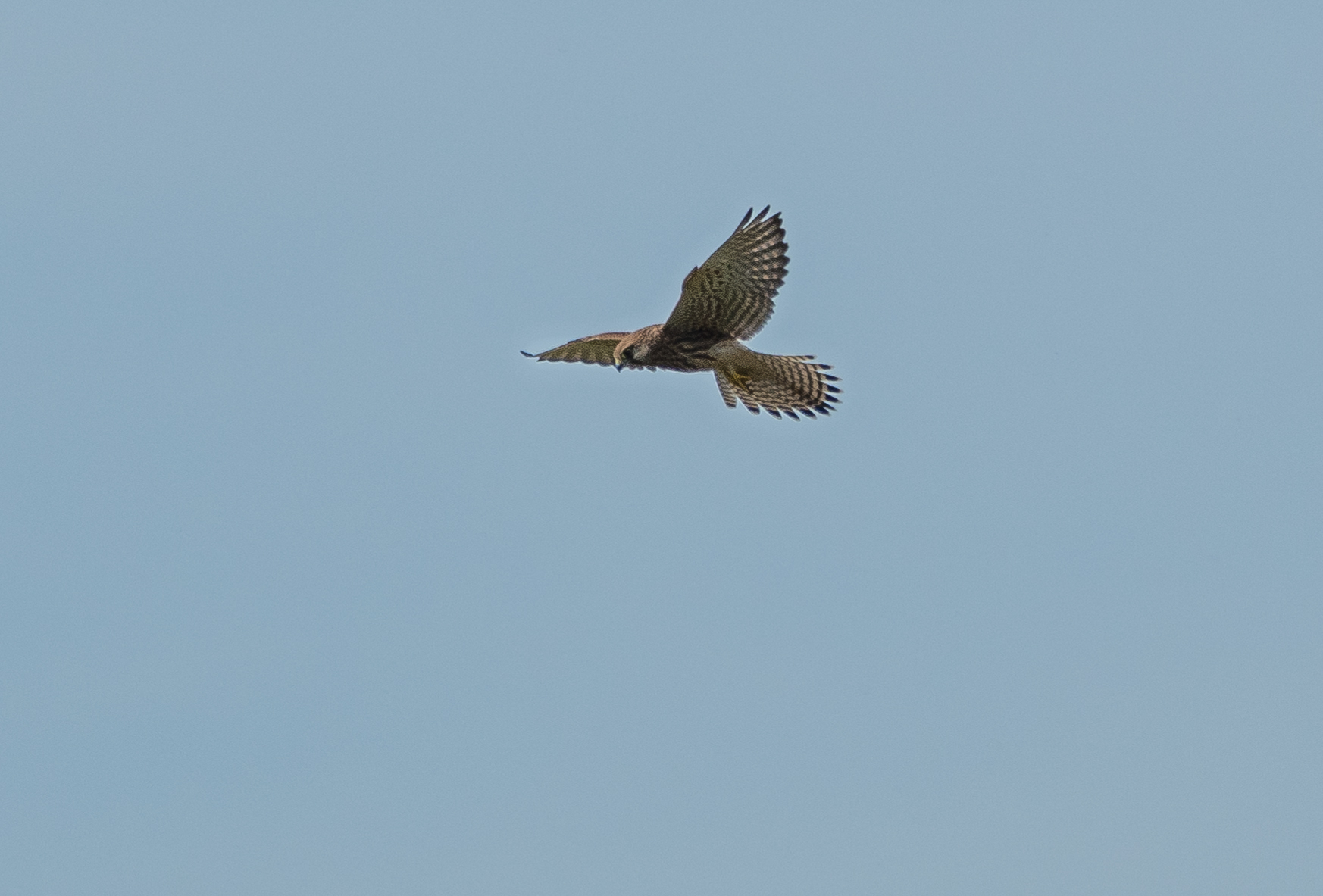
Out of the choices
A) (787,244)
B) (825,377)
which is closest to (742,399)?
(825,377)

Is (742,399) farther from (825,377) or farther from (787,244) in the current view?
(787,244)

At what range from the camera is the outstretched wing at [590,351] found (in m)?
16.5

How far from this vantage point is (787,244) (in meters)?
14.9

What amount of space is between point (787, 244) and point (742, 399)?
220 cm

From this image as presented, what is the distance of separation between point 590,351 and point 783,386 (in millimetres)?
2012

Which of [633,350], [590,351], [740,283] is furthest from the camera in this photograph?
[590,351]

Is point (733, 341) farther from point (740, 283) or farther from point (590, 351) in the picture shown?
point (590, 351)

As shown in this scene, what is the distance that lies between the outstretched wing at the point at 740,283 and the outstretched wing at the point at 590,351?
1.19m

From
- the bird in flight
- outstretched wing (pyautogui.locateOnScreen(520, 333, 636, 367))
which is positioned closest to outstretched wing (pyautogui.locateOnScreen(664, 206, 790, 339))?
the bird in flight

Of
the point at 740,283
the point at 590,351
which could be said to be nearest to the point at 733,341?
the point at 740,283

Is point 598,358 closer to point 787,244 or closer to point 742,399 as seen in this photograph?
point 742,399

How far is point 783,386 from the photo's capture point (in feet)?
53.7

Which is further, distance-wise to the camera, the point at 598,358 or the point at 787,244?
the point at 598,358

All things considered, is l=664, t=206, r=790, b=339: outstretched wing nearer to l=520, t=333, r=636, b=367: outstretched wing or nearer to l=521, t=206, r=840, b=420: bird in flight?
l=521, t=206, r=840, b=420: bird in flight
